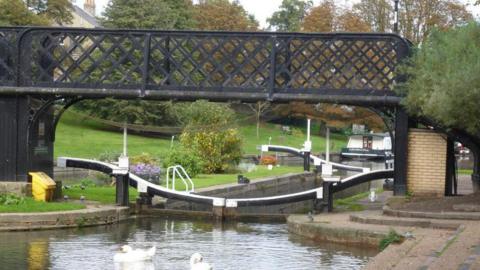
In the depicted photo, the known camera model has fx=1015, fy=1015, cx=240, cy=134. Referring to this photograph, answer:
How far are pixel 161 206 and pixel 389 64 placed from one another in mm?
8482

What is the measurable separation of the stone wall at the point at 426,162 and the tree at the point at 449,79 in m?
1.32

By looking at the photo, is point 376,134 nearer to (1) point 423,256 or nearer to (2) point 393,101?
(2) point 393,101

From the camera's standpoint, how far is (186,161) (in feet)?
132

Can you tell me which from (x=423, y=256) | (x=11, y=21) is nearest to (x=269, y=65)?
(x=423, y=256)

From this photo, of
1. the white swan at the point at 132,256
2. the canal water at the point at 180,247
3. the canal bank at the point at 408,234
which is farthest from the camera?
the canal water at the point at 180,247

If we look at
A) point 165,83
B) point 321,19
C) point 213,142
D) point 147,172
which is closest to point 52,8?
point 321,19

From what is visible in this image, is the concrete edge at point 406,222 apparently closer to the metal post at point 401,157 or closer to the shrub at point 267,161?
the metal post at point 401,157

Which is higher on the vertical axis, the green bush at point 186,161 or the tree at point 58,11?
the tree at point 58,11

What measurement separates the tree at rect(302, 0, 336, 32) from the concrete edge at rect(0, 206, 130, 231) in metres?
48.4

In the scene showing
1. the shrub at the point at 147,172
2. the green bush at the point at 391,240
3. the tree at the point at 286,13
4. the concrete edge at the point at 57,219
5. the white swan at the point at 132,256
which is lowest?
the concrete edge at the point at 57,219

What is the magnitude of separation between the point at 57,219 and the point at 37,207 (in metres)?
0.85

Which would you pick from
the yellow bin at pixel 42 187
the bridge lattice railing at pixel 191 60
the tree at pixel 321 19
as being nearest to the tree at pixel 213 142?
the bridge lattice railing at pixel 191 60

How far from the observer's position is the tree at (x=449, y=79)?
21672 mm

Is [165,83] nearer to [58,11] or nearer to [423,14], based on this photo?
[423,14]
